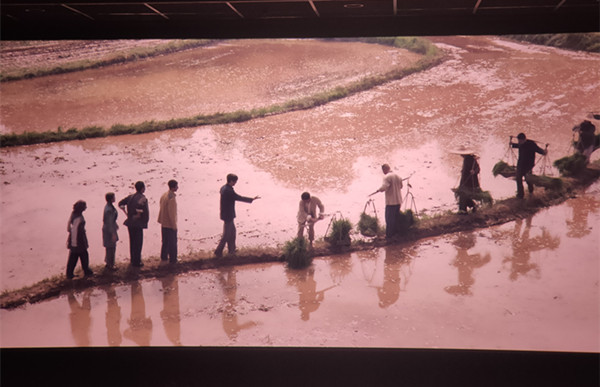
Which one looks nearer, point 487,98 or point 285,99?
point 487,98

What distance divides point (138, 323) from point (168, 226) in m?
0.97

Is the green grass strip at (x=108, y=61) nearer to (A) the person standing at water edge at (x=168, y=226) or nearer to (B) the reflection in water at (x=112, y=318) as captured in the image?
(A) the person standing at water edge at (x=168, y=226)

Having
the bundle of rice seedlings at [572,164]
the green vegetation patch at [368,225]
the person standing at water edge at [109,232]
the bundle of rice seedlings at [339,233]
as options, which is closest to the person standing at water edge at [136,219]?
the person standing at water edge at [109,232]

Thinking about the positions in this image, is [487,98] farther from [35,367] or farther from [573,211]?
[35,367]

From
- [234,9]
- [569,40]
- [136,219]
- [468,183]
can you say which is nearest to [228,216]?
[136,219]

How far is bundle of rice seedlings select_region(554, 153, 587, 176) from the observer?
586cm

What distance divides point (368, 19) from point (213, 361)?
3.36m

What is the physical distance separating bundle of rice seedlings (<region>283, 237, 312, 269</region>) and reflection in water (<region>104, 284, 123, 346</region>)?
1.59 m

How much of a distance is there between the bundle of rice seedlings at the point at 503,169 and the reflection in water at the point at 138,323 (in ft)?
11.6

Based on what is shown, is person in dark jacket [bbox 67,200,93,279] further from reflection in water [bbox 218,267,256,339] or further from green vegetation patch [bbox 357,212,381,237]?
green vegetation patch [bbox 357,212,381,237]

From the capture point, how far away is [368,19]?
5621mm

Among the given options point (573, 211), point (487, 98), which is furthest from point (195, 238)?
point (573, 211)

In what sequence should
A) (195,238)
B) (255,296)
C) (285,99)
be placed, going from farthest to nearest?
(285,99)
(195,238)
(255,296)

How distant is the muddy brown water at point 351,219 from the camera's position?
5.16 meters
